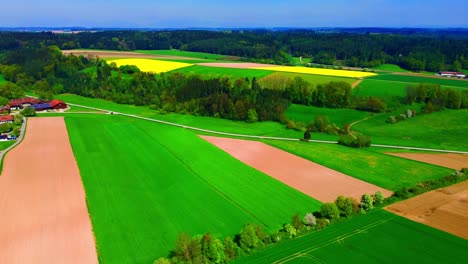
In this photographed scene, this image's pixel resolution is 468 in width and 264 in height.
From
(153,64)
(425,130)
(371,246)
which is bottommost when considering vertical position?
(371,246)

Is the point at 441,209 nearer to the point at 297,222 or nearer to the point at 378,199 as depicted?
the point at 378,199

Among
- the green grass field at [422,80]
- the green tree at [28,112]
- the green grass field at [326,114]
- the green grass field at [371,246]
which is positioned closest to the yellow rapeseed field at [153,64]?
the green tree at [28,112]

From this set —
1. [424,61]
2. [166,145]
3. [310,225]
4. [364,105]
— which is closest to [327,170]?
[310,225]

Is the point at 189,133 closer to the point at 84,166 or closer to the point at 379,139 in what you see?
the point at 84,166

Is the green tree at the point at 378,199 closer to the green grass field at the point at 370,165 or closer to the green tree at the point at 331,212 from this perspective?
the green grass field at the point at 370,165

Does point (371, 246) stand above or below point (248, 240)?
below

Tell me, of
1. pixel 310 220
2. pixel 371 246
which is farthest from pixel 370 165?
pixel 371 246

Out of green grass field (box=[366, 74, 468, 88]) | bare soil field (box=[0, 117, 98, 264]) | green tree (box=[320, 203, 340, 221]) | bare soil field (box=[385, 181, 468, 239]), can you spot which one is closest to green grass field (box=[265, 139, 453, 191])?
bare soil field (box=[385, 181, 468, 239])
